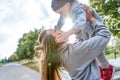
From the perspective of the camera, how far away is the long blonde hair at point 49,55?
3.41ft

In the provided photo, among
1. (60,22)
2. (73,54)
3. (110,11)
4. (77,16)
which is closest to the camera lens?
(73,54)

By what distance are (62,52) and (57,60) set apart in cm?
3

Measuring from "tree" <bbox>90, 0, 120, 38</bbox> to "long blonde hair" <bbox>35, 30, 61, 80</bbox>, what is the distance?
7.37m

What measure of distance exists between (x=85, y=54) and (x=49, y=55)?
121 millimetres

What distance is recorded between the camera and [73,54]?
1.03 m

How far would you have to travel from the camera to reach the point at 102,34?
1023 millimetres

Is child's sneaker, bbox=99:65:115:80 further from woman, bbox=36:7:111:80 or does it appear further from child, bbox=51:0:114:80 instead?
woman, bbox=36:7:111:80

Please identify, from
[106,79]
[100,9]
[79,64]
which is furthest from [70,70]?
[100,9]

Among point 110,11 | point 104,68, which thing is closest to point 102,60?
point 104,68

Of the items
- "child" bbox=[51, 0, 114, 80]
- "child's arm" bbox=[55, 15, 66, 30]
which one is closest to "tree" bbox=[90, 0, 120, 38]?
"child's arm" bbox=[55, 15, 66, 30]

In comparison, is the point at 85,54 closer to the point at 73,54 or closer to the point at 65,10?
the point at 73,54

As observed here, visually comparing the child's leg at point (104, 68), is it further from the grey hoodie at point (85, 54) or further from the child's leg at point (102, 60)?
the grey hoodie at point (85, 54)

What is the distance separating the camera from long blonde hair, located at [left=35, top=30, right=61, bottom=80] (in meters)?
1.04

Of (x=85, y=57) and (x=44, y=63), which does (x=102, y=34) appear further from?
(x=44, y=63)
